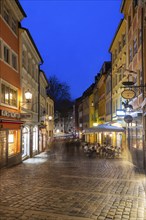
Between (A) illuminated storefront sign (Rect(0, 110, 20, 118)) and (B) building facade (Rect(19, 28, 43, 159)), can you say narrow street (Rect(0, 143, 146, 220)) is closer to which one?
(A) illuminated storefront sign (Rect(0, 110, 20, 118))

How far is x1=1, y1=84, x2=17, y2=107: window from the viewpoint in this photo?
18516 mm

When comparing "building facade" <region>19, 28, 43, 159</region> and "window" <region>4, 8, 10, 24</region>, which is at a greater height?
"window" <region>4, 8, 10, 24</region>

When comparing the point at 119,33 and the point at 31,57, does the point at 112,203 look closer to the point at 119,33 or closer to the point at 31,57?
the point at 31,57

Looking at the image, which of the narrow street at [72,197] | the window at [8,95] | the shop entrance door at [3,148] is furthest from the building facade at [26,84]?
the narrow street at [72,197]

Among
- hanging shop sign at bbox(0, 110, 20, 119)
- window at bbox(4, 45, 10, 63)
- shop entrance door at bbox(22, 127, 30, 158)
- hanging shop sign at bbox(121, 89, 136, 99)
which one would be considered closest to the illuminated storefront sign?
hanging shop sign at bbox(0, 110, 20, 119)

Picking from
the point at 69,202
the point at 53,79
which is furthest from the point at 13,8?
the point at 53,79

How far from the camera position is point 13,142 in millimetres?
20812

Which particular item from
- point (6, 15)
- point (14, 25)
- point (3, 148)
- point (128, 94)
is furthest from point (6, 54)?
point (128, 94)

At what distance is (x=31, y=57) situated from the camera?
29.0 m

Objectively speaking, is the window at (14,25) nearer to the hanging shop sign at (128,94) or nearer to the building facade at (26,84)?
the building facade at (26,84)

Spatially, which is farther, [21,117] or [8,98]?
[21,117]

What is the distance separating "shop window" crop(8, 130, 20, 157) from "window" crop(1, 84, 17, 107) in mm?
2003

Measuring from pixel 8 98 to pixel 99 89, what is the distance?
34.4m

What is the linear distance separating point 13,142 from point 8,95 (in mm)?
3465
